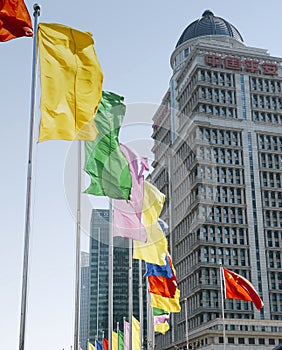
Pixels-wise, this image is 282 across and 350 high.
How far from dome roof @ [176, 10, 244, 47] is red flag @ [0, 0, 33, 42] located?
85785mm

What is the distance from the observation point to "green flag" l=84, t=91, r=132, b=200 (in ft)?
63.1

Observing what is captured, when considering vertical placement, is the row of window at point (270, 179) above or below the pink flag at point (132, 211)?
above

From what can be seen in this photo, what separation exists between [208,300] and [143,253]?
183 feet

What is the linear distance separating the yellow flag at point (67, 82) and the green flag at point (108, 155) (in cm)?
313

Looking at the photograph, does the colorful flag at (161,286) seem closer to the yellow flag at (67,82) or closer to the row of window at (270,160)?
the yellow flag at (67,82)

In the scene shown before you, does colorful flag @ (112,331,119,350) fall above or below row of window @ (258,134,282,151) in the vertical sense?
below

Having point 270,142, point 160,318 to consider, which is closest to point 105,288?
point 270,142

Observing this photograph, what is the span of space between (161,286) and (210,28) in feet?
251

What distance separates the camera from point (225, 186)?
84.3m

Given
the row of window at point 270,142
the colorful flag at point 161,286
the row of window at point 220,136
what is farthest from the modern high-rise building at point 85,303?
the colorful flag at point 161,286

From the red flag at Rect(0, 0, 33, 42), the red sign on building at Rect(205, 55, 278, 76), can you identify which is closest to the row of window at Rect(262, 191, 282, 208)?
the red sign on building at Rect(205, 55, 278, 76)

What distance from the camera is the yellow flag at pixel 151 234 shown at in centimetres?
2436

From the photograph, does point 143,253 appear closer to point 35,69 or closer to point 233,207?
point 35,69

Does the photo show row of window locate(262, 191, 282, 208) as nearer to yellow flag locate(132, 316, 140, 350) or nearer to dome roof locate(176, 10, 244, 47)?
dome roof locate(176, 10, 244, 47)
